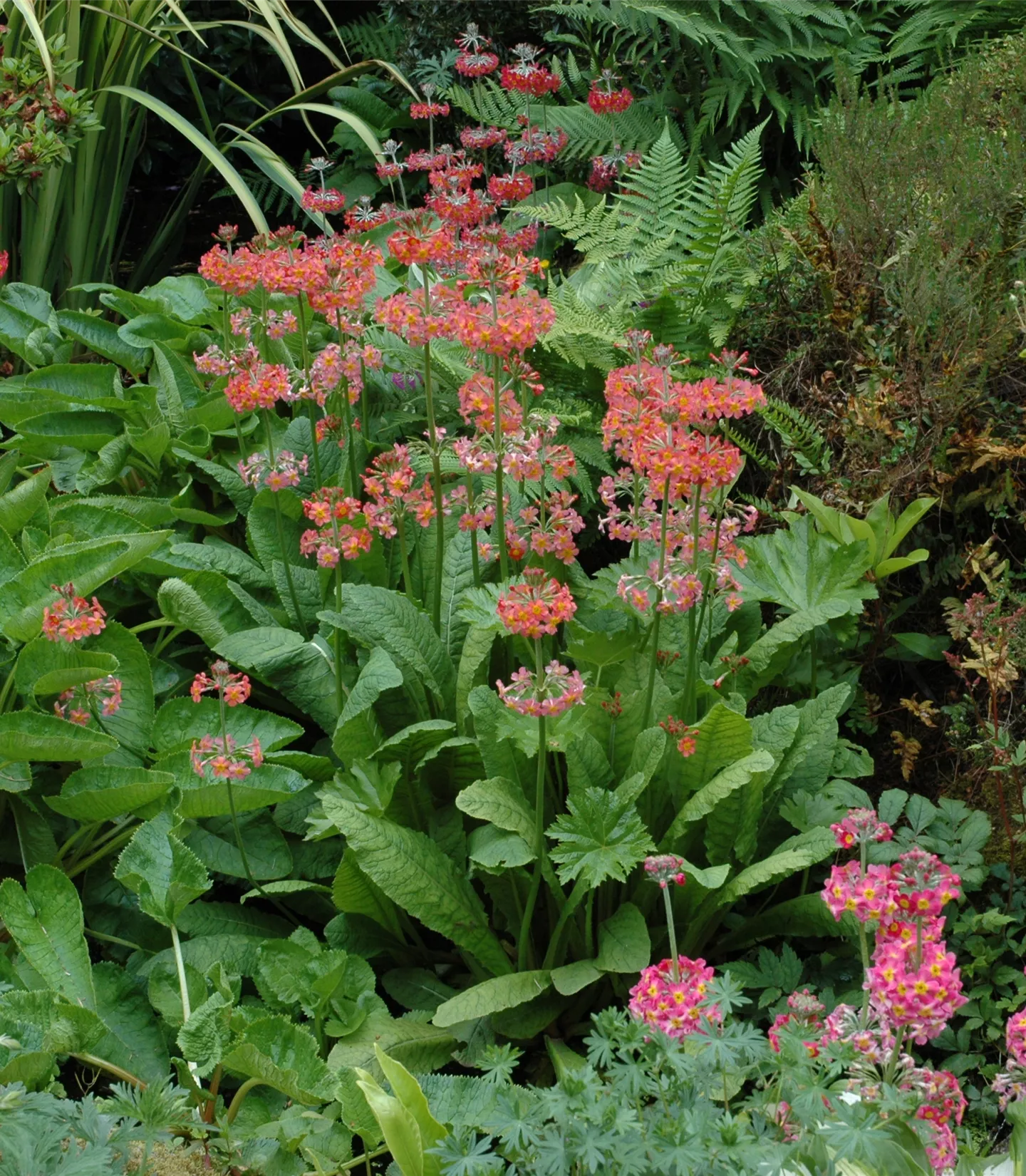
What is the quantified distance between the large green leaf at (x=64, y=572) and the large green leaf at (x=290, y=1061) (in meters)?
0.91

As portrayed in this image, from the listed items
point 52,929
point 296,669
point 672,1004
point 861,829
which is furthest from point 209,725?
point 861,829

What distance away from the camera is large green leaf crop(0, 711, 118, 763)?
2.21 metres

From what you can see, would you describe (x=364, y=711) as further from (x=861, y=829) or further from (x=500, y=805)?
(x=861, y=829)

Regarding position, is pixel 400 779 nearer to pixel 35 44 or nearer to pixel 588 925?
pixel 588 925

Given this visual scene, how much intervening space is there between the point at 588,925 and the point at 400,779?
462 millimetres

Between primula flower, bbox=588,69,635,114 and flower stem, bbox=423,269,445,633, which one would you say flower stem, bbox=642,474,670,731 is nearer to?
flower stem, bbox=423,269,445,633

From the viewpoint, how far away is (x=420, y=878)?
2170 mm

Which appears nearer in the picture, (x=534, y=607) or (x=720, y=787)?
(x=534, y=607)

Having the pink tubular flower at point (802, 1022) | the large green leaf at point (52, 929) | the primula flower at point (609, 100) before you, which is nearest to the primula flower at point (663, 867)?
the pink tubular flower at point (802, 1022)

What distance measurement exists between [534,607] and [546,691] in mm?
155

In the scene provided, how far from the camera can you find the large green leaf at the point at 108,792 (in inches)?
88.5

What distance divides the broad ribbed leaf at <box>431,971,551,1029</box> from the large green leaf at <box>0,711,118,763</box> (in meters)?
0.75

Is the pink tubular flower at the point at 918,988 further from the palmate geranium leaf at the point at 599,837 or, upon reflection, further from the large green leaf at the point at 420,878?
the large green leaf at the point at 420,878

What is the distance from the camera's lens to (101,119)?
4.57 metres
